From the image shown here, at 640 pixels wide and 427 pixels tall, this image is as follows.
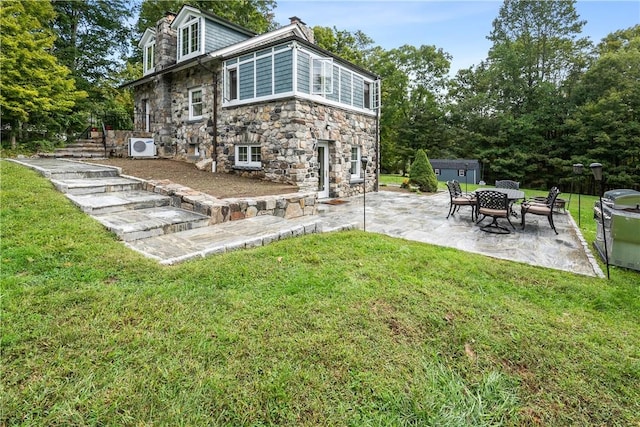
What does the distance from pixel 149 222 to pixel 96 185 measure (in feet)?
8.44

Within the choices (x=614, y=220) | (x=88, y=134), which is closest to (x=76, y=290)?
(x=614, y=220)

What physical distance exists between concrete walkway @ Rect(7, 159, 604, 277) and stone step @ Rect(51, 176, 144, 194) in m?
0.86

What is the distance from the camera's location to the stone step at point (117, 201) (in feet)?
16.7

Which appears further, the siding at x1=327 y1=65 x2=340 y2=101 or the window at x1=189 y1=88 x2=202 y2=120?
the window at x1=189 y1=88 x2=202 y2=120

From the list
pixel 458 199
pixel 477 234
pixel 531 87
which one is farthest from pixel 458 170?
pixel 477 234

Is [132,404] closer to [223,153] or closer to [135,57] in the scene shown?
[223,153]

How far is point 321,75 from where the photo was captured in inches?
397

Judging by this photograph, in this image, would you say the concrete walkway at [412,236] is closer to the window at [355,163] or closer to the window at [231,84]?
the window at [355,163]

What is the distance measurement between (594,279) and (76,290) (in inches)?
229

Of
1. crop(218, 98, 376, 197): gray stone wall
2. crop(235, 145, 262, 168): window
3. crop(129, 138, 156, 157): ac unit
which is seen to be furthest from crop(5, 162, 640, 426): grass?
crop(129, 138, 156, 157): ac unit

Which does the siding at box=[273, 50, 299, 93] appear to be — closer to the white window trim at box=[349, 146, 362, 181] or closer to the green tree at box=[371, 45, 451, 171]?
the white window trim at box=[349, 146, 362, 181]

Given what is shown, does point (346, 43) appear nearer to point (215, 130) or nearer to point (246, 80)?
point (246, 80)

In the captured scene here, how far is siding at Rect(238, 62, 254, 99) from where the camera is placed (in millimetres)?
10352

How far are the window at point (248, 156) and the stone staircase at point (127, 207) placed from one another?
404 centimetres
